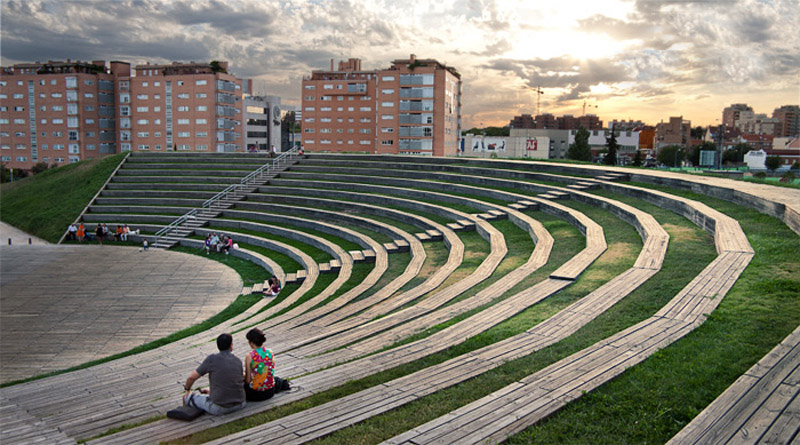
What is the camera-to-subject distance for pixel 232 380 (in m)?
6.00

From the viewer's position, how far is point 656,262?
34.5 feet

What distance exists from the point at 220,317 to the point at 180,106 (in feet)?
245

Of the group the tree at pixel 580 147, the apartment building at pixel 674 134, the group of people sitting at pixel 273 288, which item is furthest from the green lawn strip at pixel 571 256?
the apartment building at pixel 674 134

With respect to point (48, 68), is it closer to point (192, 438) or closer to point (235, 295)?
point (235, 295)

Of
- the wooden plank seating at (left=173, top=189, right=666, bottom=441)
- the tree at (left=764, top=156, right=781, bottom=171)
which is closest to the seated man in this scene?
the wooden plank seating at (left=173, top=189, right=666, bottom=441)

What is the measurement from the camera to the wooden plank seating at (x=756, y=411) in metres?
4.47

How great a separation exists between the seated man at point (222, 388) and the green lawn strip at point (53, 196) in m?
31.1

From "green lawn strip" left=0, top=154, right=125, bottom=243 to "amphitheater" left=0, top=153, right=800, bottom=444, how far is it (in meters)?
17.1

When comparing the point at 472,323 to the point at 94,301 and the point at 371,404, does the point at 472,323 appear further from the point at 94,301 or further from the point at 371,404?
the point at 94,301

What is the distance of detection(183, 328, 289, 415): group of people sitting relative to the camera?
5.95 m

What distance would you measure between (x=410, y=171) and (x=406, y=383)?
2563 centimetres

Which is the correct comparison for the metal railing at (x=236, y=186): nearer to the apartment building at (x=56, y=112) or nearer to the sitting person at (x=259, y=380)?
the sitting person at (x=259, y=380)

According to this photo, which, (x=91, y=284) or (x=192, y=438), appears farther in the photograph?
(x=91, y=284)

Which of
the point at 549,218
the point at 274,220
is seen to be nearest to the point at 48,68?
the point at 274,220
